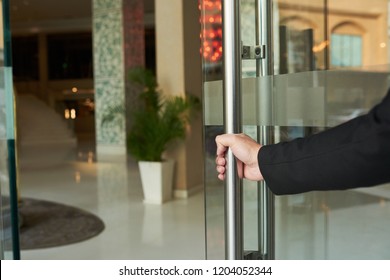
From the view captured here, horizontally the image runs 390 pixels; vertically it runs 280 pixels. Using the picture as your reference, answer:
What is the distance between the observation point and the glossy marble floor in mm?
1505

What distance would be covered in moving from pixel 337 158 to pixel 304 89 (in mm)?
574

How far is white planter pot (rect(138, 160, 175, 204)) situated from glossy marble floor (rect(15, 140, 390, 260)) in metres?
0.15

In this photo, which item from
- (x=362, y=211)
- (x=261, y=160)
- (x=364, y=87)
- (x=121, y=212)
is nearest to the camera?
(x=261, y=160)

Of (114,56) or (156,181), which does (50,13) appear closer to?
(114,56)

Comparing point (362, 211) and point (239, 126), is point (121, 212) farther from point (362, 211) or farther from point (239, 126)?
point (239, 126)

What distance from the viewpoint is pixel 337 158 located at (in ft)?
2.65

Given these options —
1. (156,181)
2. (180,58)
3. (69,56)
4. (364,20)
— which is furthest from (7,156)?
(69,56)

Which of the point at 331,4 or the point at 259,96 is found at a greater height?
the point at 331,4

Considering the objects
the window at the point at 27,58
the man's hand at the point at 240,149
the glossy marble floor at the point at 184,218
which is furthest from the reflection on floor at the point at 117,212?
the window at the point at 27,58

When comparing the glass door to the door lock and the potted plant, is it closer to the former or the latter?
the door lock

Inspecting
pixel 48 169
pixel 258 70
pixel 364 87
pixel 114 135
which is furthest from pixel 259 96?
pixel 114 135

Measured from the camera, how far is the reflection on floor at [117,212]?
358cm

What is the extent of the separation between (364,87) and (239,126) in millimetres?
440
